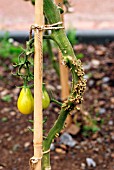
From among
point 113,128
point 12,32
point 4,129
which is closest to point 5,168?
point 4,129

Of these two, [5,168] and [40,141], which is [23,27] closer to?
[5,168]

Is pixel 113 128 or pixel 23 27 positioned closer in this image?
pixel 113 128

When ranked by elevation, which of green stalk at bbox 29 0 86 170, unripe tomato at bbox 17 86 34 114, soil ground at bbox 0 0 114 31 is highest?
soil ground at bbox 0 0 114 31

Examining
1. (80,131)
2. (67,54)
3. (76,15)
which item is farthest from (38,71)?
(76,15)

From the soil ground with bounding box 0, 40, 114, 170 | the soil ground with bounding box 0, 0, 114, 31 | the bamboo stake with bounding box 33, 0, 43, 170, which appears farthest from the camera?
the soil ground with bounding box 0, 0, 114, 31

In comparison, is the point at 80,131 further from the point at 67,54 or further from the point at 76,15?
the point at 76,15

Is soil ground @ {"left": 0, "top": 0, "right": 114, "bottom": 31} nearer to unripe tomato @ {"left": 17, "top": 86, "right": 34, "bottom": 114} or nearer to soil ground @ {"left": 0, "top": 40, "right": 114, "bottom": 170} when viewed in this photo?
soil ground @ {"left": 0, "top": 40, "right": 114, "bottom": 170}

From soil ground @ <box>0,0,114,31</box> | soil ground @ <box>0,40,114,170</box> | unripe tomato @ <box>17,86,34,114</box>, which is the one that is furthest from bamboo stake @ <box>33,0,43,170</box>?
soil ground @ <box>0,0,114,31</box>
